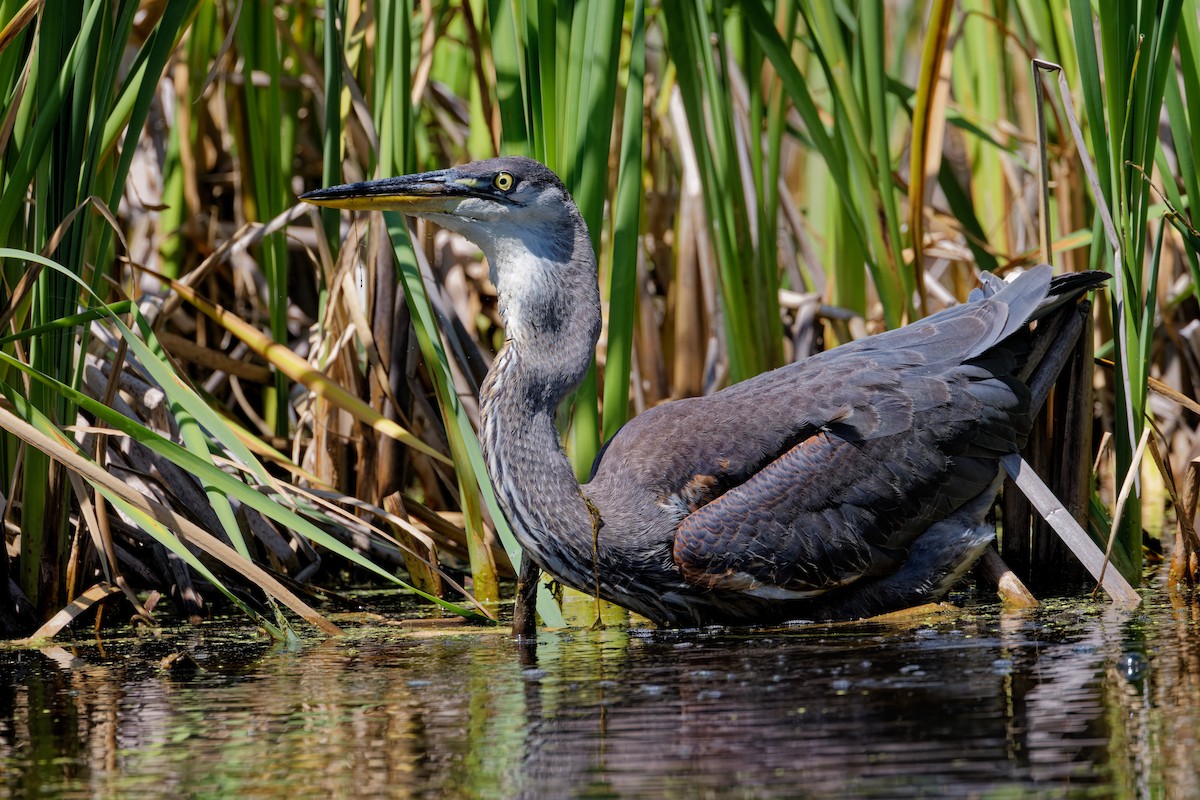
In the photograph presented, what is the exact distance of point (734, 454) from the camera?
4.47 m

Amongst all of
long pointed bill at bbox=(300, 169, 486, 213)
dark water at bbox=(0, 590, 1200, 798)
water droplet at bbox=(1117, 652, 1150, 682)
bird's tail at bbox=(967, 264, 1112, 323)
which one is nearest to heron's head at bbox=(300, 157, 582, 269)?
long pointed bill at bbox=(300, 169, 486, 213)

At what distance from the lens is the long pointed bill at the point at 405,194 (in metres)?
4.29

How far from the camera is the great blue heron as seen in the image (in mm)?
4312

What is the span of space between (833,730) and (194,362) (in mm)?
3948

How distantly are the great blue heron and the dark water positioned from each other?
1.15 ft

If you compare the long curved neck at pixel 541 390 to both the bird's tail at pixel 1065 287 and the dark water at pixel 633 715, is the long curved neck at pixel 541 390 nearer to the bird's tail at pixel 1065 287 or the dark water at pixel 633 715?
the dark water at pixel 633 715

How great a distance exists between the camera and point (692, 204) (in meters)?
6.24

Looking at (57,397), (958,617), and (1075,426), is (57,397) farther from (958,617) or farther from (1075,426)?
(1075,426)

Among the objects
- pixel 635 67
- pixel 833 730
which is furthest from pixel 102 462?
pixel 833 730

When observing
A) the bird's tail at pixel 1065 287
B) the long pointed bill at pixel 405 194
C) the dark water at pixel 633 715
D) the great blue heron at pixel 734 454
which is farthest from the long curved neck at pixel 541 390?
the bird's tail at pixel 1065 287

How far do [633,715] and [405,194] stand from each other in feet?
6.61

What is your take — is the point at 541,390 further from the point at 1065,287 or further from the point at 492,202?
the point at 1065,287

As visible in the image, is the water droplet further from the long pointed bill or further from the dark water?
the long pointed bill

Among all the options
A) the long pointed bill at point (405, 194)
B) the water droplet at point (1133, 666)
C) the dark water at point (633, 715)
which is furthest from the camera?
the long pointed bill at point (405, 194)
